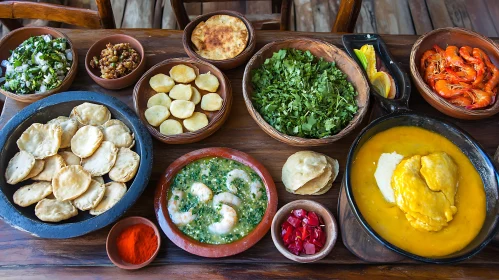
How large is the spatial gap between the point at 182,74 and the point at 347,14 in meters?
1.13

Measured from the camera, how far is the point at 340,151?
2047 millimetres

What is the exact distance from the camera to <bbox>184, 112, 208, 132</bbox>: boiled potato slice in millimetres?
2014

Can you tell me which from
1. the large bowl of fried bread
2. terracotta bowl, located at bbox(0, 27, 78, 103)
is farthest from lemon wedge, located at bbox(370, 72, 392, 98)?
terracotta bowl, located at bbox(0, 27, 78, 103)

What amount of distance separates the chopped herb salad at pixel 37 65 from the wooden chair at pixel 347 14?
1.63 m

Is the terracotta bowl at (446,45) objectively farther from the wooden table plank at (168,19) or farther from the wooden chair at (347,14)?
the wooden table plank at (168,19)

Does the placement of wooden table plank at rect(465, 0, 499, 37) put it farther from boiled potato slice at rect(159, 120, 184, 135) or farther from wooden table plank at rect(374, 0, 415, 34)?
boiled potato slice at rect(159, 120, 184, 135)

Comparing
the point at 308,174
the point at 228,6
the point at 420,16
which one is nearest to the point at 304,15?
the point at 228,6

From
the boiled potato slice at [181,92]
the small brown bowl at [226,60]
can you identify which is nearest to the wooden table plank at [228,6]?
the small brown bowl at [226,60]

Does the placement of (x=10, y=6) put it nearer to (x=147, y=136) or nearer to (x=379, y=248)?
(x=147, y=136)

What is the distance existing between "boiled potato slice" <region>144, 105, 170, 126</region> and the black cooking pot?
3.06ft

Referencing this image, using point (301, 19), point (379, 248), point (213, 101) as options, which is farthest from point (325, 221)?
point (301, 19)

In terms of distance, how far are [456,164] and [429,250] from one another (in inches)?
16.6

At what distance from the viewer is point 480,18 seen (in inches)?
159

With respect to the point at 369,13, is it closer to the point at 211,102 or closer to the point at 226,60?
the point at 226,60
